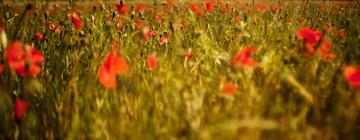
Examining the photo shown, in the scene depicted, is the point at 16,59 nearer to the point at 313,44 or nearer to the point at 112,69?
the point at 112,69

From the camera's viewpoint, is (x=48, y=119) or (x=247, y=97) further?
(x=48, y=119)

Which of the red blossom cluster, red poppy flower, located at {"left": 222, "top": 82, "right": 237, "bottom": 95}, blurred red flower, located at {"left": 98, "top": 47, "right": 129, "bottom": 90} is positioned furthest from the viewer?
the red blossom cluster

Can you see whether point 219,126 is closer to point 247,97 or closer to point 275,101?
point 247,97

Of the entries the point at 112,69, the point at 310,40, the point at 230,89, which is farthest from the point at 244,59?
the point at 112,69

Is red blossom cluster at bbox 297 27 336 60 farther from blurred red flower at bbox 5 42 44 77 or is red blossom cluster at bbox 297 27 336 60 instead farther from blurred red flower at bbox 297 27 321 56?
blurred red flower at bbox 5 42 44 77

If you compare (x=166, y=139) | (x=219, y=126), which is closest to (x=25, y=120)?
(x=166, y=139)

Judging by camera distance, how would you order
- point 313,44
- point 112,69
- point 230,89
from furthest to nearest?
point 313,44
point 112,69
point 230,89

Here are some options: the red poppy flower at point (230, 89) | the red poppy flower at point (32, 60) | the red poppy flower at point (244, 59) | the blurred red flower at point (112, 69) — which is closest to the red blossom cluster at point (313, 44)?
the red poppy flower at point (244, 59)

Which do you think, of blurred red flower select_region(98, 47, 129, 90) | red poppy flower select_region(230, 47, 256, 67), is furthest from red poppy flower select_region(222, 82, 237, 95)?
blurred red flower select_region(98, 47, 129, 90)

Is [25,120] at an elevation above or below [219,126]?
below

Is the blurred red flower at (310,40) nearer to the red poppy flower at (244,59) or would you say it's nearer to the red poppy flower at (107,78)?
the red poppy flower at (244,59)

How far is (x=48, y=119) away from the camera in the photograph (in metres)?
1.53

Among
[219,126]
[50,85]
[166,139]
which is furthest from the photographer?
[50,85]

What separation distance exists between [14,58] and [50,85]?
1.67 feet
